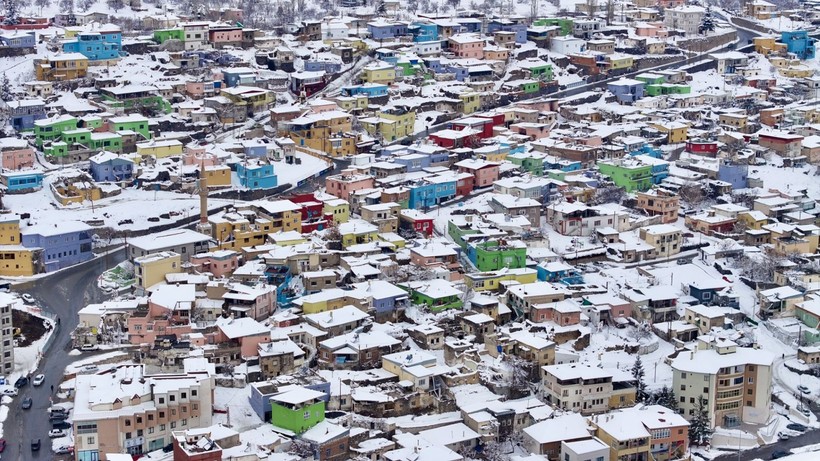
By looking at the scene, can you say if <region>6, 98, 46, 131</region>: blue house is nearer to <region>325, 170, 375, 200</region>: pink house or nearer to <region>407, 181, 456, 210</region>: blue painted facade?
<region>325, 170, 375, 200</region>: pink house

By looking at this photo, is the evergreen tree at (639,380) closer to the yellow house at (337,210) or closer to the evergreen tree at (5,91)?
the yellow house at (337,210)

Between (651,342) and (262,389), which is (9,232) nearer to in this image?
(262,389)

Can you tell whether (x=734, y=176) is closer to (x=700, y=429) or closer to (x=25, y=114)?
(x=700, y=429)

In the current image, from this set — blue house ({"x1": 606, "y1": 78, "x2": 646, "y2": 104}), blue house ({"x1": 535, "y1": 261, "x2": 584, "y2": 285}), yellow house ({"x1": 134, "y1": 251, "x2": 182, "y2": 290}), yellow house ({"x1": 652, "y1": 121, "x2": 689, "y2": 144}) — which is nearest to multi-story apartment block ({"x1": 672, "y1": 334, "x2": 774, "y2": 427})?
blue house ({"x1": 535, "y1": 261, "x2": 584, "y2": 285})

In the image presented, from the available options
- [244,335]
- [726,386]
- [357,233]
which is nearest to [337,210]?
[357,233]

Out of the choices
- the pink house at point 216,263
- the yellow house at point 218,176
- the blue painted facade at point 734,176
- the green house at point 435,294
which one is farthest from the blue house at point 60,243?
the blue painted facade at point 734,176
